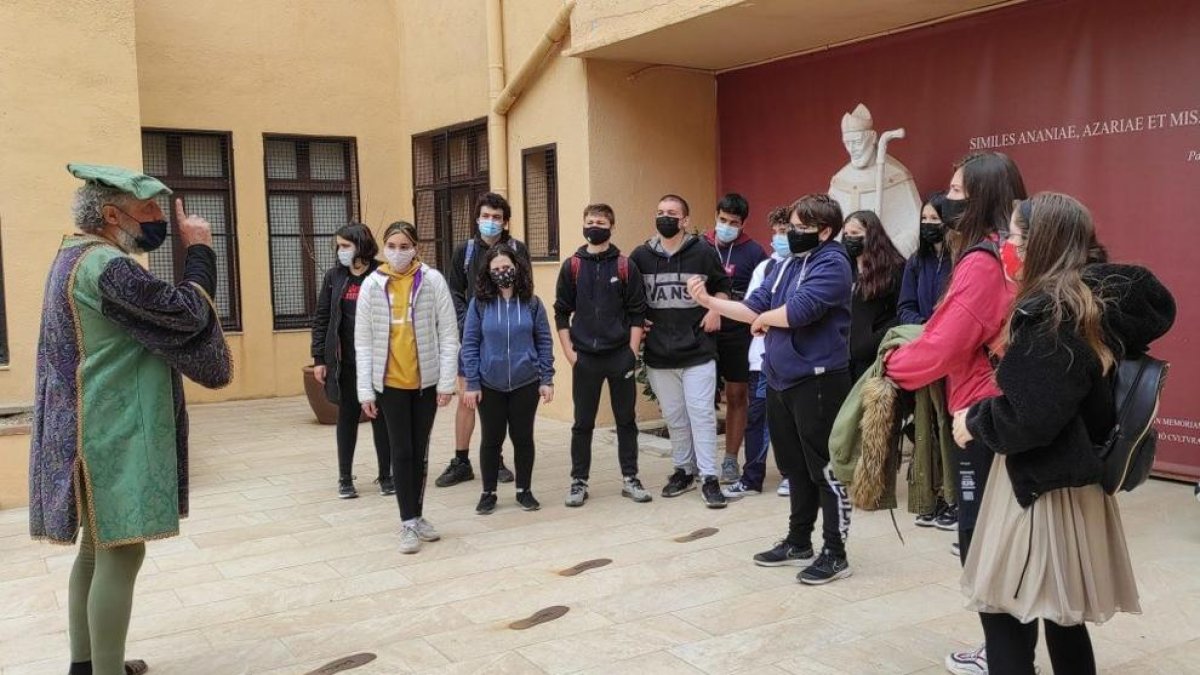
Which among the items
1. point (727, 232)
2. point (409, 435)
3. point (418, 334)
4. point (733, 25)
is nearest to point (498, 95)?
point (733, 25)

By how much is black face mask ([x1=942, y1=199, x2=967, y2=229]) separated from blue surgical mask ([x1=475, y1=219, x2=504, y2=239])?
3186 mm

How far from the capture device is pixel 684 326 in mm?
5750

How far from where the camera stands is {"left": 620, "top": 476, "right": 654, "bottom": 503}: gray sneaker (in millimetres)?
5855

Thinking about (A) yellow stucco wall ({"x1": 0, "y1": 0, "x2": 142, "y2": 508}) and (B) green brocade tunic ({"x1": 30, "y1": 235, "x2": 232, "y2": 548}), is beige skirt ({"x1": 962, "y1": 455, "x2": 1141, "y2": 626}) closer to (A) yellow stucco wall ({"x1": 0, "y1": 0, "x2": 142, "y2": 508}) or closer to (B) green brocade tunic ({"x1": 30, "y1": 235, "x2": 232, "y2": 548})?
(B) green brocade tunic ({"x1": 30, "y1": 235, "x2": 232, "y2": 548})

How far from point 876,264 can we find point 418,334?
249 centimetres

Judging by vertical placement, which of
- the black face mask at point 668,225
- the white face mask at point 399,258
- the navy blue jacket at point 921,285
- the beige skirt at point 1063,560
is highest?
the black face mask at point 668,225

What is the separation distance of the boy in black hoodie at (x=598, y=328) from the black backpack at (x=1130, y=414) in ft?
11.4

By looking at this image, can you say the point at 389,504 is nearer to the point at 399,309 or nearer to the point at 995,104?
the point at 399,309

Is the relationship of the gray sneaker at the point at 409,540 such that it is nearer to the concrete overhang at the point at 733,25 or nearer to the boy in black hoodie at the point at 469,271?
the boy in black hoodie at the point at 469,271

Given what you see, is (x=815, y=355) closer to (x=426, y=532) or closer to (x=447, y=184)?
(x=426, y=532)

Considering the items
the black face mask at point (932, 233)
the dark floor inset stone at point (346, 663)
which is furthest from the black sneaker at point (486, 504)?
the black face mask at point (932, 233)

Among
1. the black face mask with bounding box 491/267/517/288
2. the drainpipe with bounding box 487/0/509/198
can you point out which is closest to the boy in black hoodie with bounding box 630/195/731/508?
the black face mask with bounding box 491/267/517/288

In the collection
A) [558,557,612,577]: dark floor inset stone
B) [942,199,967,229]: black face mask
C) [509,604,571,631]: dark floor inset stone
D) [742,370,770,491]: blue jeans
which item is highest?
Answer: [942,199,967,229]: black face mask

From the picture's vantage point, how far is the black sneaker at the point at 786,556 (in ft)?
15.0
